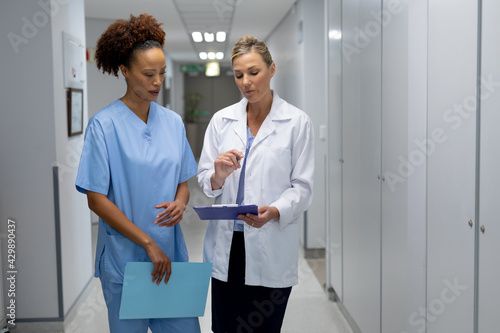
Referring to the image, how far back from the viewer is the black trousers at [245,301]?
6.75ft

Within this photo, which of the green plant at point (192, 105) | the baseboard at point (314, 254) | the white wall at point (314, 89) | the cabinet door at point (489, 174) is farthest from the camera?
the green plant at point (192, 105)

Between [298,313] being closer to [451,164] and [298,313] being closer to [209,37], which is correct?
[451,164]

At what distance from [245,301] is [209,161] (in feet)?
1.79

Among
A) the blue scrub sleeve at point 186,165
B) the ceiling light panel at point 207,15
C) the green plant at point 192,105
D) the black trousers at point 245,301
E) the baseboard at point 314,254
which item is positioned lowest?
the baseboard at point 314,254

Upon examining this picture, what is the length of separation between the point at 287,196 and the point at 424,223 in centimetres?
59

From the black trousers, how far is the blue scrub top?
0.30 m

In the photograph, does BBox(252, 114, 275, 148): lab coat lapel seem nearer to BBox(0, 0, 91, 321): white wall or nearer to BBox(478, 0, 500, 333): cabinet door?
BBox(478, 0, 500, 333): cabinet door

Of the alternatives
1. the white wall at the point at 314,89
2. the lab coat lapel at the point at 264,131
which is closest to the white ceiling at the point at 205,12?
the white wall at the point at 314,89

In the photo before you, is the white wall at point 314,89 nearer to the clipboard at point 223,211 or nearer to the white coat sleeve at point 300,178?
the white coat sleeve at point 300,178

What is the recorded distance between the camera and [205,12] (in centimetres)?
630

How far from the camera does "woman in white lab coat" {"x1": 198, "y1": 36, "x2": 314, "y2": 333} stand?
6.50ft

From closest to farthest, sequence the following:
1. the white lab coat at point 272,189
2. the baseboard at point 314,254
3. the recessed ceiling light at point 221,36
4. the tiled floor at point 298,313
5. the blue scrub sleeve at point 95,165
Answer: the blue scrub sleeve at point 95,165
the white lab coat at point 272,189
the tiled floor at point 298,313
the baseboard at point 314,254
the recessed ceiling light at point 221,36

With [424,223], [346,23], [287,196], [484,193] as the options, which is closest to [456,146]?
[484,193]

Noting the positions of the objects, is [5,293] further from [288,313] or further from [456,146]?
[456,146]
